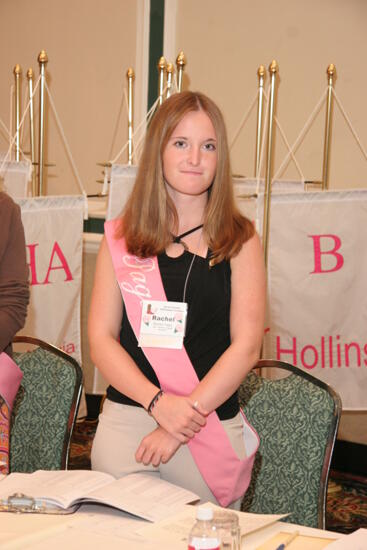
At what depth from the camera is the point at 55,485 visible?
5.07 ft

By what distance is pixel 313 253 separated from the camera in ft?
11.2

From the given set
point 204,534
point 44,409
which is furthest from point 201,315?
point 204,534

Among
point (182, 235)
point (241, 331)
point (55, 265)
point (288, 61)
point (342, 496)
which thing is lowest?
point (342, 496)

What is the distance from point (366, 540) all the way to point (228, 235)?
Result: 2.61ft

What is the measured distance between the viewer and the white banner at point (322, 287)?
3371 millimetres

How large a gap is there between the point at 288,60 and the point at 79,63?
1.62 m

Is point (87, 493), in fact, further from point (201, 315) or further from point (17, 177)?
point (17, 177)

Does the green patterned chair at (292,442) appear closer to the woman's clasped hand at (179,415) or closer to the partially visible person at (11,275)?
the woman's clasped hand at (179,415)

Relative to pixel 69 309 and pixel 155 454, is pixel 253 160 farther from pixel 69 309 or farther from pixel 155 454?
pixel 155 454

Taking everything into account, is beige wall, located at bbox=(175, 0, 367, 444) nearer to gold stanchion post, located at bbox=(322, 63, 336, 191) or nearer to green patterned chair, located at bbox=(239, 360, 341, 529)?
gold stanchion post, located at bbox=(322, 63, 336, 191)

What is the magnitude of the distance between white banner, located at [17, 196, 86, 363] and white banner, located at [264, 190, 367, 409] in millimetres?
835

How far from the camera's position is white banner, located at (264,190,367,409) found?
3.37 m

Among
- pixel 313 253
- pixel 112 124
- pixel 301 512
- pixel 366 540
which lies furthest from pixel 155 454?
pixel 112 124

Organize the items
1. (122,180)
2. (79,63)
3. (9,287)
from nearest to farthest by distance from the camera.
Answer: (9,287), (122,180), (79,63)
